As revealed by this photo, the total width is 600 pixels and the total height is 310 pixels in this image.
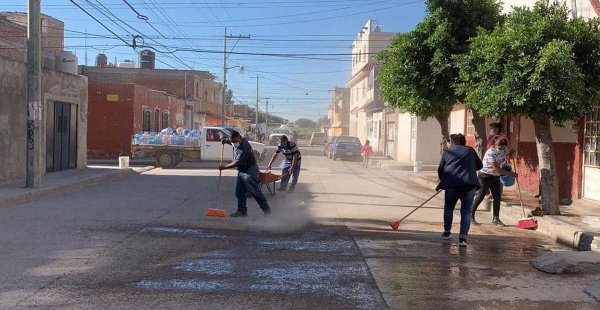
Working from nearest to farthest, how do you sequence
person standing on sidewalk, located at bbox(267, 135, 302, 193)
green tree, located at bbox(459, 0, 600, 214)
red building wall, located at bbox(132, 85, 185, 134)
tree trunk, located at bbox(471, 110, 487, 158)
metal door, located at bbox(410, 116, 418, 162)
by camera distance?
green tree, located at bbox(459, 0, 600, 214)
person standing on sidewalk, located at bbox(267, 135, 302, 193)
tree trunk, located at bbox(471, 110, 487, 158)
red building wall, located at bbox(132, 85, 185, 134)
metal door, located at bbox(410, 116, 418, 162)

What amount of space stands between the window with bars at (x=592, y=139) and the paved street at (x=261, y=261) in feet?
9.85

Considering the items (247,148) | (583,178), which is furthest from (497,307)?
(583,178)

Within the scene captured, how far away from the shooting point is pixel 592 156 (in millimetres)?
12648

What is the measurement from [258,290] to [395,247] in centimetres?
298

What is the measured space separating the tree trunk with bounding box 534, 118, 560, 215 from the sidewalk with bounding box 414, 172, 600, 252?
0.94 ft

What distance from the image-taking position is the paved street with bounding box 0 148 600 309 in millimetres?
5676

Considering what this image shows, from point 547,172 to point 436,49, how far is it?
4.71 meters

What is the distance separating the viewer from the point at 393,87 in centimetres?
1581

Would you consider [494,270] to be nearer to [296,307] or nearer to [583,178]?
[296,307]

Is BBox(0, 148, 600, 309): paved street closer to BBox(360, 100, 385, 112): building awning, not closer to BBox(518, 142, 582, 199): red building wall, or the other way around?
BBox(518, 142, 582, 199): red building wall

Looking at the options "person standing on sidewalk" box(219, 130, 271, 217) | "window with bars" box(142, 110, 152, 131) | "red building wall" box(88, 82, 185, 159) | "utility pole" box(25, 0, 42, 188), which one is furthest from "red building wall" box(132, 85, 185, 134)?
"person standing on sidewalk" box(219, 130, 271, 217)

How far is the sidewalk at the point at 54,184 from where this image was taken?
503 inches

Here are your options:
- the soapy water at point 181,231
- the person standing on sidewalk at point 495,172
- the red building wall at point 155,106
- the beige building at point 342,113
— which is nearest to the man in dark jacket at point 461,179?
the person standing on sidewalk at point 495,172

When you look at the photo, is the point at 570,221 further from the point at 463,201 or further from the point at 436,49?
the point at 436,49
